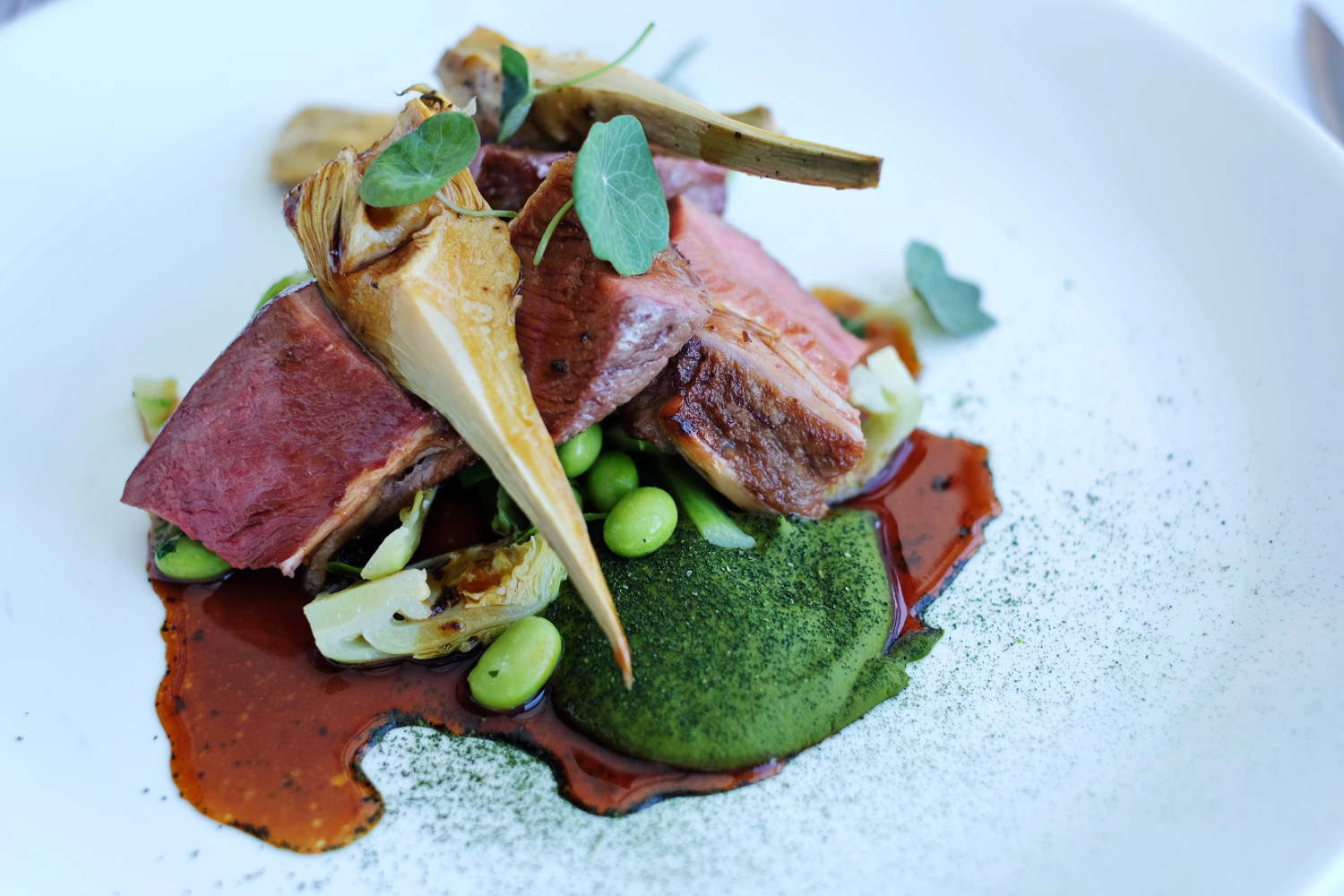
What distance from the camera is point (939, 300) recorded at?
11.3ft

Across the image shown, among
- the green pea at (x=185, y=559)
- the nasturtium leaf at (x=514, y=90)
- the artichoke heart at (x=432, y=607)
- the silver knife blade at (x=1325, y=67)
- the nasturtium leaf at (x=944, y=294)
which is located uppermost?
the silver knife blade at (x=1325, y=67)

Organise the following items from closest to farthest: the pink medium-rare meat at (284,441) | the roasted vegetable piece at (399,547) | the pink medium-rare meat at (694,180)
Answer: the pink medium-rare meat at (284,441), the roasted vegetable piece at (399,547), the pink medium-rare meat at (694,180)

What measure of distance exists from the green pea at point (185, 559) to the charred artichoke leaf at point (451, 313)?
2.65ft

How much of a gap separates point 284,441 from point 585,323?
84cm

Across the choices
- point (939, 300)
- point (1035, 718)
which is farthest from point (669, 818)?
point (939, 300)

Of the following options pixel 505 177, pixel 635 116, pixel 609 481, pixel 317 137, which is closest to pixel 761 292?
pixel 635 116

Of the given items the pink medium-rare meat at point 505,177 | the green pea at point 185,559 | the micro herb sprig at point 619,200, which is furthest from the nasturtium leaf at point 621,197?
the green pea at point 185,559

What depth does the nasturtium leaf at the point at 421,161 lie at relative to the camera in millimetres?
2211

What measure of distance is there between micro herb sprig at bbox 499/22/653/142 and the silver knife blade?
292cm

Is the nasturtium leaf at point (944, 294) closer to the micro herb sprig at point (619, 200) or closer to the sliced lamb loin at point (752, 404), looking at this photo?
the sliced lamb loin at point (752, 404)

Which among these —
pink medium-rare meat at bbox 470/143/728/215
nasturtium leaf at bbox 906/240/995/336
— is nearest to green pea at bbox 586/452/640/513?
pink medium-rare meat at bbox 470/143/728/215

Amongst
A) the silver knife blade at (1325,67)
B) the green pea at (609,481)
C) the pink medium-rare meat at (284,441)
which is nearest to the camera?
the pink medium-rare meat at (284,441)

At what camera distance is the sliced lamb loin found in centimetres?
253

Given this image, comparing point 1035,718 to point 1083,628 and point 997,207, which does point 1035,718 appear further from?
point 997,207
